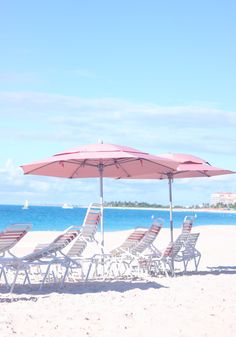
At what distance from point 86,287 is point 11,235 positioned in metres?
1.23

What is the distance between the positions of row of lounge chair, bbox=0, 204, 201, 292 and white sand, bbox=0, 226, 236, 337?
28 centimetres

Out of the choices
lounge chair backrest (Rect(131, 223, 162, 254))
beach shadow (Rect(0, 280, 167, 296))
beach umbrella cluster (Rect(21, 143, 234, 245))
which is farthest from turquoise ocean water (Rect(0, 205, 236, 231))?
beach shadow (Rect(0, 280, 167, 296))

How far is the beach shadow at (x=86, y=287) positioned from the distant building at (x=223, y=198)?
373ft

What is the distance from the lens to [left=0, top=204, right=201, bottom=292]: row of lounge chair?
21.8 ft

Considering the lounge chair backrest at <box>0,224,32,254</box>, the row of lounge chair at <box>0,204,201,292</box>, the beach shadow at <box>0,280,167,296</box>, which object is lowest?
the beach shadow at <box>0,280,167,296</box>

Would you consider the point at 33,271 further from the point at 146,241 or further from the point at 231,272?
the point at 231,272

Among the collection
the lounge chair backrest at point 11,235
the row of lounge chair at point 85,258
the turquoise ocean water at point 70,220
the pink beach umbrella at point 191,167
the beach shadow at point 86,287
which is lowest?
the turquoise ocean water at point 70,220

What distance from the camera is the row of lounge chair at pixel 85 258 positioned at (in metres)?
6.63

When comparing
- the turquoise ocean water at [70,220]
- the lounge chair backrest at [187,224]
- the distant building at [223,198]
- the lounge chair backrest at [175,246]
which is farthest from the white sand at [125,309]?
the distant building at [223,198]

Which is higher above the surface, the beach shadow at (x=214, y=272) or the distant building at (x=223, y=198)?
the distant building at (x=223, y=198)

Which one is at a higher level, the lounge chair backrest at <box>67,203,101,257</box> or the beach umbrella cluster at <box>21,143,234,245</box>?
the beach umbrella cluster at <box>21,143,234,245</box>

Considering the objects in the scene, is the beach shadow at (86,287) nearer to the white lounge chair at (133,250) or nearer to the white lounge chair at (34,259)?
the white lounge chair at (34,259)

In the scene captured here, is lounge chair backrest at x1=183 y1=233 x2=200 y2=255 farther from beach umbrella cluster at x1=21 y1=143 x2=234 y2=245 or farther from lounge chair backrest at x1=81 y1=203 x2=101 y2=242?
lounge chair backrest at x1=81 y1=203 x2=101 y2=242

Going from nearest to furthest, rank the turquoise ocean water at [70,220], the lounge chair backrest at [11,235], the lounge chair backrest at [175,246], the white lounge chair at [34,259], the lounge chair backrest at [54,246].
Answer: the lounge chair backrest at [11,235] → the white lounge chair at [34,259] → the lounge chair backrest at [54,246] → the lounge chair backrest at [175,246] → the turquoise ocean water at [70,220]
